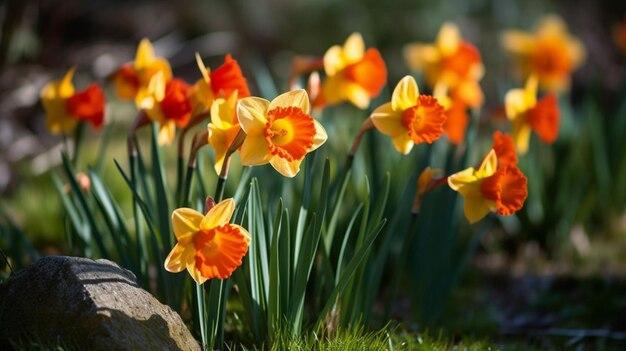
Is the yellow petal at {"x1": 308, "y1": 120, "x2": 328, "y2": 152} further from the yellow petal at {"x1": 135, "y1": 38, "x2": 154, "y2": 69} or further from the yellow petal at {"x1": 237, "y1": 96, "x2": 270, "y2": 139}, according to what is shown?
the yellow petal at {"x1": 135, "y1": 38, "x2": 154, "y2": 69}

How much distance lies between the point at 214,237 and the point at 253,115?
0.29 meters

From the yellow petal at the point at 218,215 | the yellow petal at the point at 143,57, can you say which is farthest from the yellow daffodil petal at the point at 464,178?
the yellow petal at the point at 143,57

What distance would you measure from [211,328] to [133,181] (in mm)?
527

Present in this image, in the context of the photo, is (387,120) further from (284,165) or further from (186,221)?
(186,221)

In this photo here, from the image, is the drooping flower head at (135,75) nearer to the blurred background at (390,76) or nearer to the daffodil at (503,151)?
the blurred background at (390,76)

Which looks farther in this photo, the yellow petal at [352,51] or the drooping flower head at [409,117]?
the yellow petal at [352,51]

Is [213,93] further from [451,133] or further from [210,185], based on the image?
[210,185]

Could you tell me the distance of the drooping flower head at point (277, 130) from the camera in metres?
1.76

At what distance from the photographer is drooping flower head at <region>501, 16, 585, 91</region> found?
3869mm

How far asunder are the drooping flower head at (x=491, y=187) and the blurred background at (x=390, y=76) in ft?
2.75

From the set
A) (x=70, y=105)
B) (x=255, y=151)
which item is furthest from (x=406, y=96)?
(x=70, y=105)

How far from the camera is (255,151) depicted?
5.86 ft

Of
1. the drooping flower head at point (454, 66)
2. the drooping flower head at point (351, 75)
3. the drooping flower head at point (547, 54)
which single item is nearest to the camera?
the drooping flower head at point (351, 75)

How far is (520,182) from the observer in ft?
6.43
